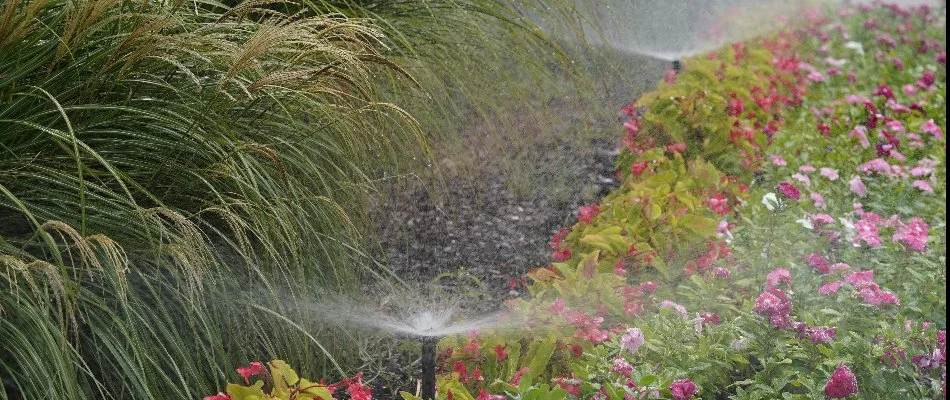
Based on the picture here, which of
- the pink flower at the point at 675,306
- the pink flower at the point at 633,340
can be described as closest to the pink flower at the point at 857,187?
the pink flower at the point at 675,306

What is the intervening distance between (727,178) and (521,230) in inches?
29.9

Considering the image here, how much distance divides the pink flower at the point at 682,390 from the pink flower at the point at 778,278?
60cm

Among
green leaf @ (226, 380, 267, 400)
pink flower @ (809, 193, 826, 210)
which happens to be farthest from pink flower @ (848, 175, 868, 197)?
green leaf @ (226, 380, 267, 400)

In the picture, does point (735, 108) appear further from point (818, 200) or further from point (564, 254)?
point (564, 254)

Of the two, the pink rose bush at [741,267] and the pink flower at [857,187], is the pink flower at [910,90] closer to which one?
the pink rose bush at [741,267]

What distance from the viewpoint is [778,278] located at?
2.90m

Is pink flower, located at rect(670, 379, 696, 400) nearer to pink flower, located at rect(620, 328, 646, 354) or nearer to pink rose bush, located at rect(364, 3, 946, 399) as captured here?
pink rose bush, located at rect(364, 3, 946, 399)

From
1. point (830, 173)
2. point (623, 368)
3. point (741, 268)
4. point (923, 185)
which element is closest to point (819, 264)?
point (741, 268)

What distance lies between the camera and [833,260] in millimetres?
3391

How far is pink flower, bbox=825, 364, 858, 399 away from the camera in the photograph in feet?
7.61

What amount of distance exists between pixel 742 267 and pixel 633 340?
34.2 inches

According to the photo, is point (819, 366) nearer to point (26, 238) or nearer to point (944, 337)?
point (944, 337)

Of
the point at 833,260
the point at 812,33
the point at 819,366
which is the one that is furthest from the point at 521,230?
the point at 812,33

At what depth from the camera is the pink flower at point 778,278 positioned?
113 inches
